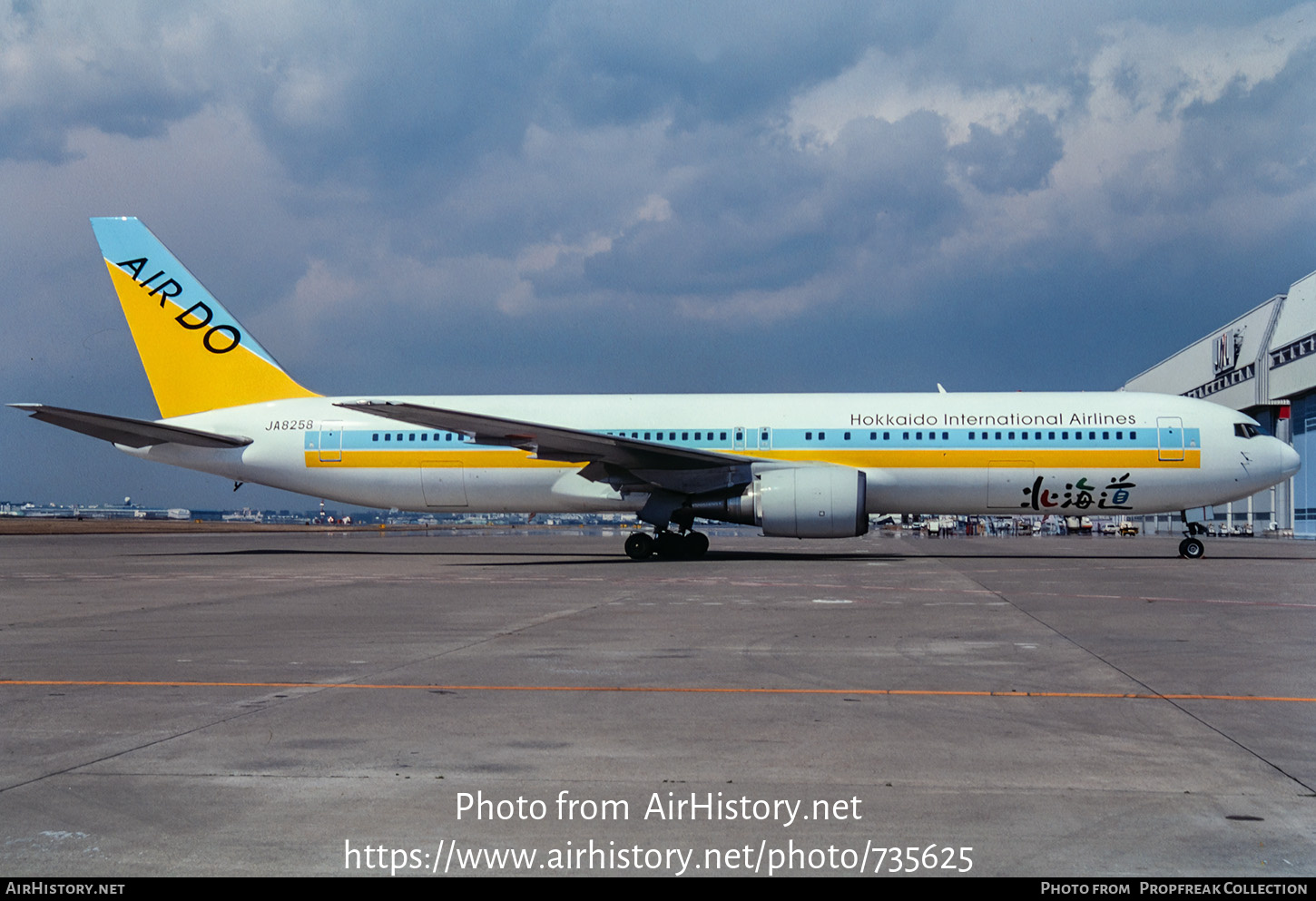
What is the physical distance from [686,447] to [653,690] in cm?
1679

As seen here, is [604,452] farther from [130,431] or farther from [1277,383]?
[1277,383]

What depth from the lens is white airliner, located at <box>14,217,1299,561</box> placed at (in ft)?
70.8

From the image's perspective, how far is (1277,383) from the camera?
2170 inches

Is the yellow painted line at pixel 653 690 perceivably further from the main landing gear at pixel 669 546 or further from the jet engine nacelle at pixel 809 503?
the main landing gear at pixel 669 546

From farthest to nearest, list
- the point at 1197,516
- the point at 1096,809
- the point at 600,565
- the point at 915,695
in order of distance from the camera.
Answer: the point at 1197,516
the point at 600,565
the point at 915,695
the point at 1096,809

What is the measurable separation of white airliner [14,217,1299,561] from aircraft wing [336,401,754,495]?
2.2 inches

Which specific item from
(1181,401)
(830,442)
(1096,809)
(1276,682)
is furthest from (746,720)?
(1181,401)

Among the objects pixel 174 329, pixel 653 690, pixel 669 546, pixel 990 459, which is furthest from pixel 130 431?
pixel 653 690

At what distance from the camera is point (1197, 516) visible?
7050 centimetres

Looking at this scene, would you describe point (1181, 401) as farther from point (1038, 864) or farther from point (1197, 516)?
point (1197, 516)

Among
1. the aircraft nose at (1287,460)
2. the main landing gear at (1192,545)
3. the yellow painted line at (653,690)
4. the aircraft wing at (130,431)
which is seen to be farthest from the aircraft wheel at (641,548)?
the yellow painted line at (653,690)

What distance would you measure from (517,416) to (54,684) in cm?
1785

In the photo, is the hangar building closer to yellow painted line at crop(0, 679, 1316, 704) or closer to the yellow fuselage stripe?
the yellow fuselage stripe

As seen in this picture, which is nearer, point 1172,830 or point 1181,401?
point 1172,830
